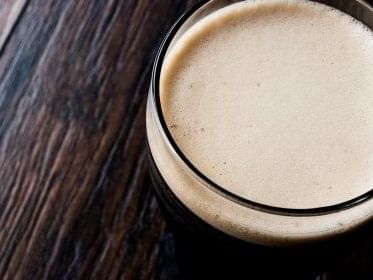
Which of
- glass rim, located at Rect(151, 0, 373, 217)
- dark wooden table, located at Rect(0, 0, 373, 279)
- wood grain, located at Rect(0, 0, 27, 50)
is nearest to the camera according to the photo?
glass rim, located at Rect(151, 0, 373, 217)

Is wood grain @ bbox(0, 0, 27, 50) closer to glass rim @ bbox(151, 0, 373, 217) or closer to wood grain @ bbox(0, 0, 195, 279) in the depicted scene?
wood grain @ bbox(0, 0, 195, 279)

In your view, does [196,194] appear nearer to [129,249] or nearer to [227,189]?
[227,189]

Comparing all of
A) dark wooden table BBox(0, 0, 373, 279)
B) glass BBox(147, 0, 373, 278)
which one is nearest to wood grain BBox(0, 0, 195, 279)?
dark wooden table BBox(0, 0, 373, 279)

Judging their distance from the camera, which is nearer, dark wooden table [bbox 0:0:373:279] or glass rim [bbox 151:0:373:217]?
glass rim [bbox 151:0:373:217]

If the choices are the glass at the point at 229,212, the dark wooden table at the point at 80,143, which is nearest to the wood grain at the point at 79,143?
the dark wooden table at the point at 80,143

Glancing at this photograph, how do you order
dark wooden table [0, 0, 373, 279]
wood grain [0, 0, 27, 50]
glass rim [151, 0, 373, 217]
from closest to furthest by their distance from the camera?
glass rim [151, 0, 373, 217] < dark wooden table [0, 0, 373, 279] < wood grain [0, 0, 27, 50]

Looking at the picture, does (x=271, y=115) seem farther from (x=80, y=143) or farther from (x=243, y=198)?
(x=80, y=143)
